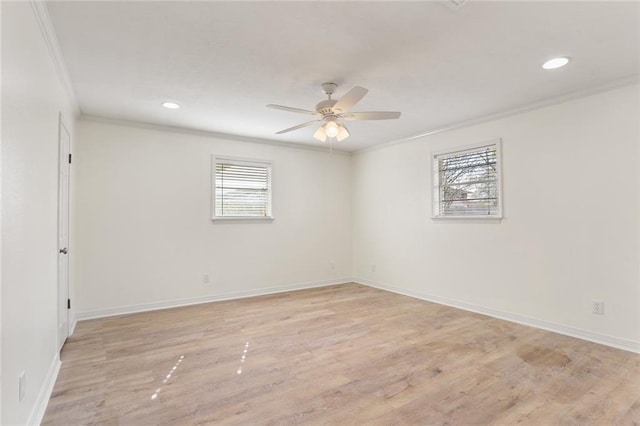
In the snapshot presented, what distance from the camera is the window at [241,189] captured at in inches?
196

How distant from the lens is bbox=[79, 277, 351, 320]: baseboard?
4078 mm

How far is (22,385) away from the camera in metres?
1.70

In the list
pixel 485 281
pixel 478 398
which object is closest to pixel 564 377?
pixel 478 398

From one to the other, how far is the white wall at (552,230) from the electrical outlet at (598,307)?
4 cm

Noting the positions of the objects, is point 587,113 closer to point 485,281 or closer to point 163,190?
point 485,281

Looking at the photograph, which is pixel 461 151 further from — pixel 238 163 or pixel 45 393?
pixel 45 393

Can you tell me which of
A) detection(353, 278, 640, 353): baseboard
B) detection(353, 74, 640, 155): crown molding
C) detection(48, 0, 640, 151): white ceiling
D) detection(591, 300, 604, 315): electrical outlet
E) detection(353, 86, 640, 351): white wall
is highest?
detection(48, 0, 640, 151): white ceiling

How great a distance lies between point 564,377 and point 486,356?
1.81 feet

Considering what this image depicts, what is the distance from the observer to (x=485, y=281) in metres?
4.18

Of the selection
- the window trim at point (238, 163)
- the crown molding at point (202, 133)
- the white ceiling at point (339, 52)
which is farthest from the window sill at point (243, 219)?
the white ceiling at point (339, 52)

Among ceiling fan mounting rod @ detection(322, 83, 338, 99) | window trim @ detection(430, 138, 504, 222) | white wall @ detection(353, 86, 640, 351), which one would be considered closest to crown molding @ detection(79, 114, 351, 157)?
white wall @ detection(353, 86, 640, 351)

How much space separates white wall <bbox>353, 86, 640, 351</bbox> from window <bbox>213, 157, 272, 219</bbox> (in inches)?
92.5

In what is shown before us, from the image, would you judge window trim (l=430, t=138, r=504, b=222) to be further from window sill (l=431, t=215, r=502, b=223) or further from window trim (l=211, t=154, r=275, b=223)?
window trim (l=211, t=154, r=275, b=223)

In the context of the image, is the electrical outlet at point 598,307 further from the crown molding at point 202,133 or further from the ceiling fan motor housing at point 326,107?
the crown molding at point 202,133
